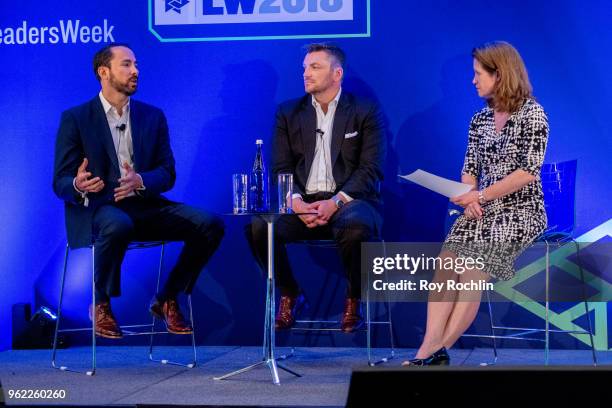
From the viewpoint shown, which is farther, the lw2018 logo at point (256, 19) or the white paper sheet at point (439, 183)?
the lw2018 logo at point (256, 19)

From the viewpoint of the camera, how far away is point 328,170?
17.0ft

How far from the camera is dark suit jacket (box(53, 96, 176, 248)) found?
15.8ft

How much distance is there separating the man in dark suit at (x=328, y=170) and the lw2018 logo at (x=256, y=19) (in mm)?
373

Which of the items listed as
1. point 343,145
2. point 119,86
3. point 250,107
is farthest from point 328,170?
point 119,86

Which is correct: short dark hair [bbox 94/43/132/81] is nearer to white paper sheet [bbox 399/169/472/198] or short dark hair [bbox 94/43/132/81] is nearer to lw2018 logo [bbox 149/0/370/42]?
lw2018 logo [bbox 149/0/370/42]

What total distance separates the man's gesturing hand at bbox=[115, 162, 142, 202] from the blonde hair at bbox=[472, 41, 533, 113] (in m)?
1.79

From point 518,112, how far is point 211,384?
75.1 inches

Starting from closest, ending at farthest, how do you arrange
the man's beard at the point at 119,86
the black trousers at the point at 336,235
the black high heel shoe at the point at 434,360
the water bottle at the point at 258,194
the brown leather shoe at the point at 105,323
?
the black high heel shoe at the point at 434,360
the water bottle at the point at 258,194
the brown leather shoe at the point at 105,323
the black trousers at the point at 336,235
the man's beard at the point at 119,86

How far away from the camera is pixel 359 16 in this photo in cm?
551

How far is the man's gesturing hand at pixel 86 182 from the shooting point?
473cm

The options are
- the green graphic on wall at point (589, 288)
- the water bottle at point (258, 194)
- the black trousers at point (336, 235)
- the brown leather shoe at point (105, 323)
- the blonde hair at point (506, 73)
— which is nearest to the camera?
the water bottle at point (258, 194)

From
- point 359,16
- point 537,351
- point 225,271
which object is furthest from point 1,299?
point 537,351

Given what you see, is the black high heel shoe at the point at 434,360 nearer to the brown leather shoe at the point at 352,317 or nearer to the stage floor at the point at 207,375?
the stage floor at the point at 207,375

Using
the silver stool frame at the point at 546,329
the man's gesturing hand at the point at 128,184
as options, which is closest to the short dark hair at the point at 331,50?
the man's gesturing hand at the point at 128,184
